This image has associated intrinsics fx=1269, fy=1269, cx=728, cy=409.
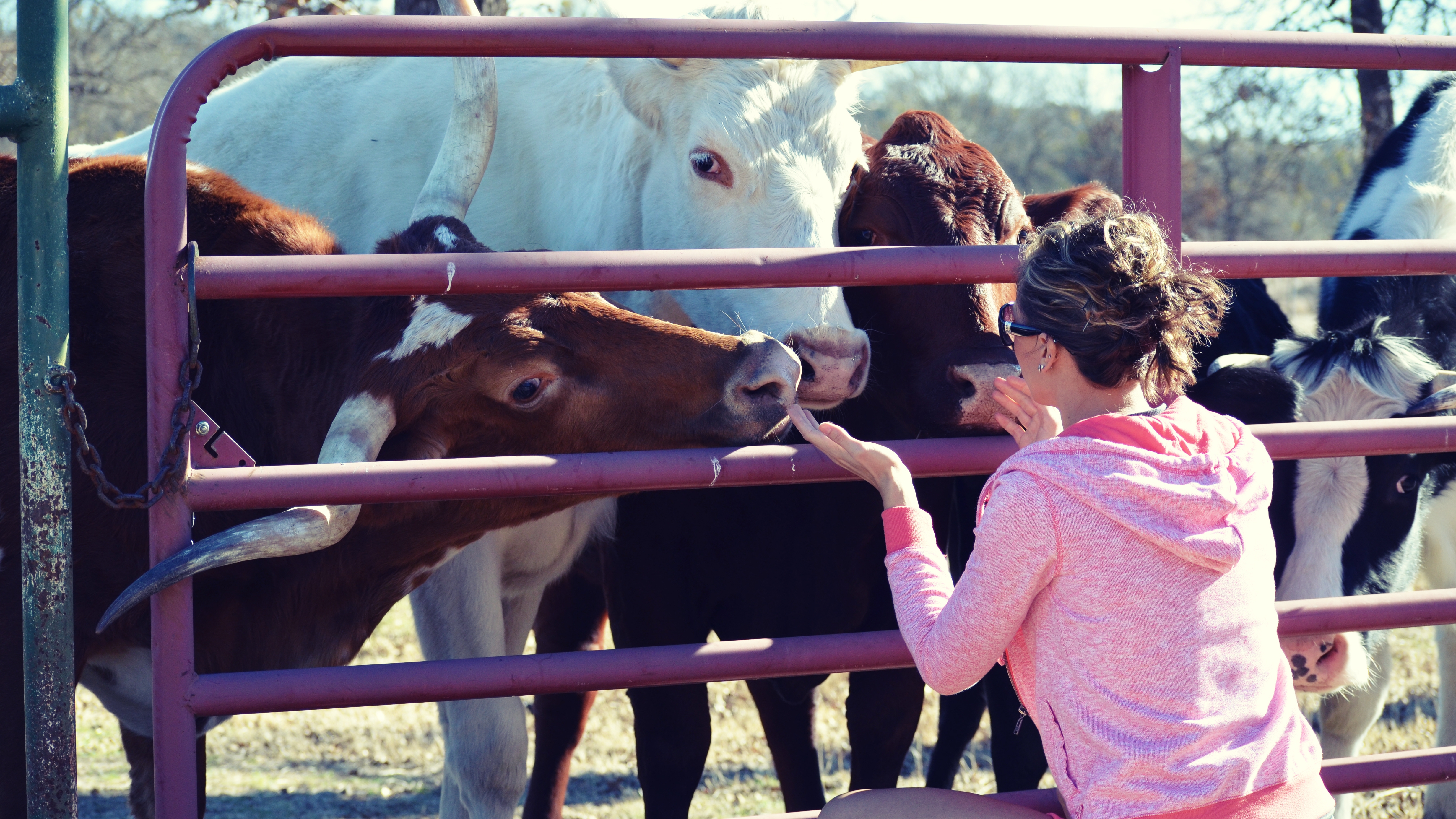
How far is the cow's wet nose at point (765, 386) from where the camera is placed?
2.39 m

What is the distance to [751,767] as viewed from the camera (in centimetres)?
488

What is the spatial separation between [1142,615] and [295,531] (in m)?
1.37

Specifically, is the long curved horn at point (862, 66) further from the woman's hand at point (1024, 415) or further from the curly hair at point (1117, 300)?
the curly hair at point (1117, 300)

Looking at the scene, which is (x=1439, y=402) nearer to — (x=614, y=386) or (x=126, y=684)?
(x=614, y=386)

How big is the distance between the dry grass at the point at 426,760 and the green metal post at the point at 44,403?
250 centimetres

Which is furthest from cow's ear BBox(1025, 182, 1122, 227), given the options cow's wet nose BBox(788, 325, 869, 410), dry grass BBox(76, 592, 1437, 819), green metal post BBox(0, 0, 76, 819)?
green metal post BBox(0, 0, 76, 819)

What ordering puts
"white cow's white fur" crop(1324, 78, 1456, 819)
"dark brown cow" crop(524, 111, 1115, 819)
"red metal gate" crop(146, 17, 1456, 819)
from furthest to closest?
"white cow's white fur" crop(1324, 78, 1456, 819)
"dark brown cow" crop(524, 111, 1115, 819)
"red metal gate" crop(146, 17, 1456, 819)

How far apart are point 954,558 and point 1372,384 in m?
1.38

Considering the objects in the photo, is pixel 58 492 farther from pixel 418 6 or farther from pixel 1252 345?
pixel 1252 345

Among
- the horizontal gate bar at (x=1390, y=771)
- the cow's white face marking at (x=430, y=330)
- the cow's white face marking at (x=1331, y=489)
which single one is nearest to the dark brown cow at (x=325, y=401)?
the cow's white face marking at (x=430, y=330)

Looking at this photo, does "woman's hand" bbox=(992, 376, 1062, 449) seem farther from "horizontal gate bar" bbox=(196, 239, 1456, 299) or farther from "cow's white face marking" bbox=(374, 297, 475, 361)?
"cow's white face marking" bbox=(374, 297, 475, 361)

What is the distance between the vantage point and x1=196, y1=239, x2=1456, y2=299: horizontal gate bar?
2.03 meters

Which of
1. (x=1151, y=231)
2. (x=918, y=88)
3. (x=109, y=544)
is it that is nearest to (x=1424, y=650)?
(x=1151, y=231)

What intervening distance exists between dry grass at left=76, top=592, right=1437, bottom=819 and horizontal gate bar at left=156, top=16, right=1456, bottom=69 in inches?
110
